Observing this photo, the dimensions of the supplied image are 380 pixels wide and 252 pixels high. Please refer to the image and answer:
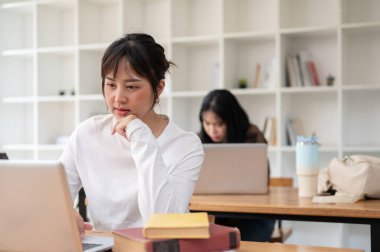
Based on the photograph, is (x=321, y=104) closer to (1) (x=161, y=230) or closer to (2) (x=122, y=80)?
(2) (x=122, y=80)

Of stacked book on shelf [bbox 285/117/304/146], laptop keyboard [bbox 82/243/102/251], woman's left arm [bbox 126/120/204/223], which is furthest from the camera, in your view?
stacked book on shelf [bbox 285/117/304/146]

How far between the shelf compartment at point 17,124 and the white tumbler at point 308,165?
342 centimetres

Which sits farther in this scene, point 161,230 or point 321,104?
point 321,104

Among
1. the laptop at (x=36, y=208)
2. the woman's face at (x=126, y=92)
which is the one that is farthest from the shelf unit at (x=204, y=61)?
the laptop at (x=36, y=208)

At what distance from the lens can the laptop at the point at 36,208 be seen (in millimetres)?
1225

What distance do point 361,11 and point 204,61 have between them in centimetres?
126

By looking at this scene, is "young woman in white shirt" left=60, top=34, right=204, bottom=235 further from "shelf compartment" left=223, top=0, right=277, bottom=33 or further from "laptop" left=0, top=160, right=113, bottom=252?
"shelf compartment" left=223, top=0, right=277, bottom=33

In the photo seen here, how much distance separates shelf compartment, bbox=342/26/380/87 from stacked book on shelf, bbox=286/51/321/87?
0.24 meters

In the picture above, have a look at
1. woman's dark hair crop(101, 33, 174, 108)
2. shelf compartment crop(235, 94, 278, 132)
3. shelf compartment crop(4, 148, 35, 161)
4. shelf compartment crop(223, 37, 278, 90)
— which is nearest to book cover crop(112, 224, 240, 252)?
woman's dark hair crop(101, 33, 174, 108)

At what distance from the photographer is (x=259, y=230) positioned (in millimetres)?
2975

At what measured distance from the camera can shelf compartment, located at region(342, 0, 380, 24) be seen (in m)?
4.16

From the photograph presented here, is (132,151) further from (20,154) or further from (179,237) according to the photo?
(20,154)

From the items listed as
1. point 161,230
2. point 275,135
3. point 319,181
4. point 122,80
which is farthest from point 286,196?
point 275,135

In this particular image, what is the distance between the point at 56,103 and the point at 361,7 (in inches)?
107
